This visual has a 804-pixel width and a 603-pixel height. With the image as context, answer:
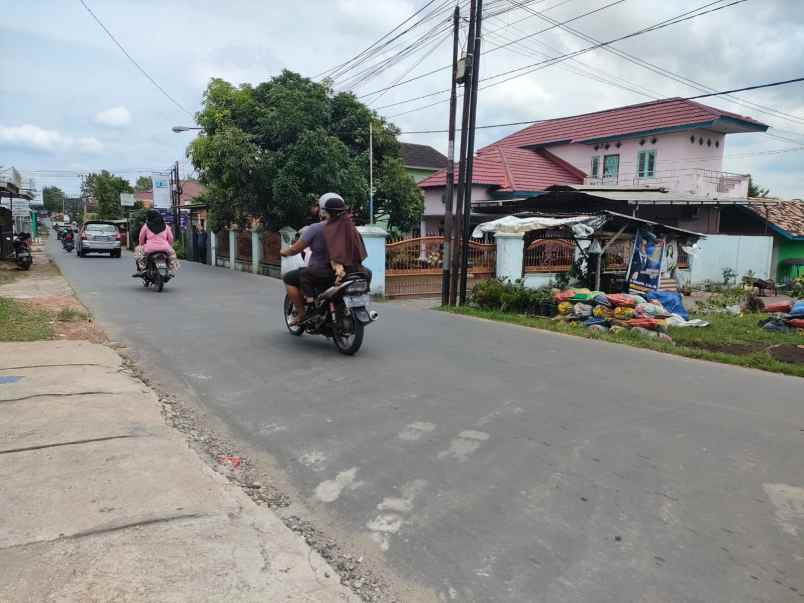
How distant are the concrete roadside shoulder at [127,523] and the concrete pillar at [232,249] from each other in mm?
20412

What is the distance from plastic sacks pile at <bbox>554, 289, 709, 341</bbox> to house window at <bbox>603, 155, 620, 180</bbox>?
18326mm

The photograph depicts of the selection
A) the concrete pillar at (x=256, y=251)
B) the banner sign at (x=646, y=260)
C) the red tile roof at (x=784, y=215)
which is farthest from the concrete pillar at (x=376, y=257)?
the red tile roof at (x=784, y=215)

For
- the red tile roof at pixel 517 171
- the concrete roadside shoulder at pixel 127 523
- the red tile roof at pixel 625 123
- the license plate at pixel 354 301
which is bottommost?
the concrete roadside shoulder at pixel 127 523

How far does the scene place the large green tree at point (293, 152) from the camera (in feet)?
57.2

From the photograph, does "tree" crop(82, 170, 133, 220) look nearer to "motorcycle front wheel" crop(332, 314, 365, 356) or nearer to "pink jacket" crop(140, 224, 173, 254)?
"pink jacket" crop(140, 224, 173, 254)

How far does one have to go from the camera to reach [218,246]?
26.7 meters

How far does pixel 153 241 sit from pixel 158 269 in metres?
0.73

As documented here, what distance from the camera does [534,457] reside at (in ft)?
13.4

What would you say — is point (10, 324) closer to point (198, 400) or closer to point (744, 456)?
point (198, 400)

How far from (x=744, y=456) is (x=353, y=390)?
125 inches

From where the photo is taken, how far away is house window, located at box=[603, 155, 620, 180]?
28.2 m

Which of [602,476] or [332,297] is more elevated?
[332,297]

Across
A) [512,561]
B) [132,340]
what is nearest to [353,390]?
Answer: [512,561]

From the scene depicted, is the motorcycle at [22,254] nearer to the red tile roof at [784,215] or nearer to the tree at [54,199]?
the red tile roof at [784,215]
